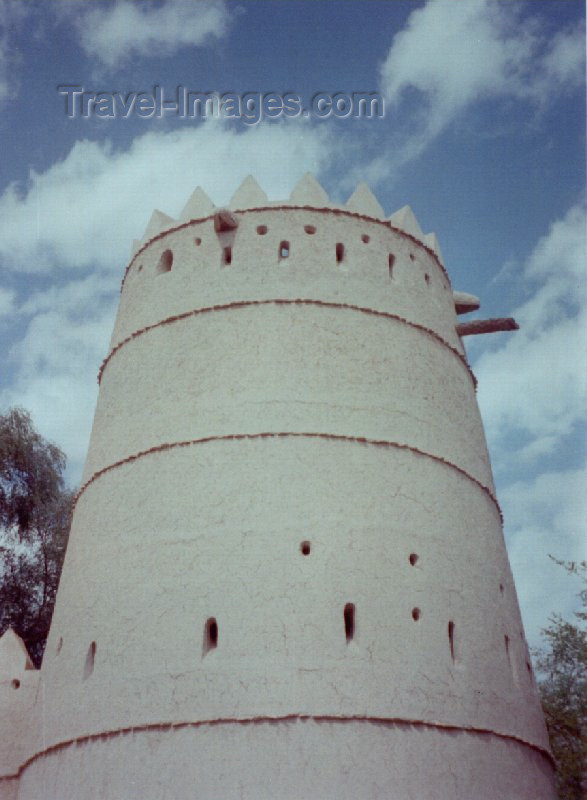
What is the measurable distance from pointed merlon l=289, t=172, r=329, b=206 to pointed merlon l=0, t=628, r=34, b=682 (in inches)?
300

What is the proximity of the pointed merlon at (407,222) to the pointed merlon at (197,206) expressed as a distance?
2836mm

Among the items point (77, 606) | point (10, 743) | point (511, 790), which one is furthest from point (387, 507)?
point (10, 743)

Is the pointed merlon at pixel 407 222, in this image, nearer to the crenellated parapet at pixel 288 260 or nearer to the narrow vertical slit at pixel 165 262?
the crenellated parapet at pixel 288 260

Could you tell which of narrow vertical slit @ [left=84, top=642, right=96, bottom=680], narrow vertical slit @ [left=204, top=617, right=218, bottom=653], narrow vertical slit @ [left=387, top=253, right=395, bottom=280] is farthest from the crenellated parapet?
narrow vertical slit @ [left=84, top=642, right=96, bottom=680]

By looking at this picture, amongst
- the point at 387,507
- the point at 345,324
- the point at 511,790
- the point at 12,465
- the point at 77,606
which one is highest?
the point at 12,465

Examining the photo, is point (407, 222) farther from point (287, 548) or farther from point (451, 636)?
point (451, 636)

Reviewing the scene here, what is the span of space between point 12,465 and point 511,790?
12.4 m

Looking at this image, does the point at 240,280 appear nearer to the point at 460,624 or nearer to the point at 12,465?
the point at 460,624

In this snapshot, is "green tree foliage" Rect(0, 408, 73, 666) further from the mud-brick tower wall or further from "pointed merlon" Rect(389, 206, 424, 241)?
"pointed merlon" Rect(389, 206, 424, 241)

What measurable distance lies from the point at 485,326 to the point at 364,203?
2988 millimetres

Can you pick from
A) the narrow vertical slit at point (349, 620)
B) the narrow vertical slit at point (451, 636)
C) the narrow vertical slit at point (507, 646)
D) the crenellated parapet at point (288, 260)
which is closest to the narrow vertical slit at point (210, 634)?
the narrow vertical slit at point (349, 620)

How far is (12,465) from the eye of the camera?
58.2 ft

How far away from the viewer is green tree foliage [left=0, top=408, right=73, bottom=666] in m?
17.8

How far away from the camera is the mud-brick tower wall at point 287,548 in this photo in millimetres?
8547
